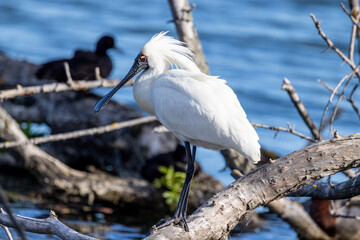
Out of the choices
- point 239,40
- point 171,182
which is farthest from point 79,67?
point 239,40

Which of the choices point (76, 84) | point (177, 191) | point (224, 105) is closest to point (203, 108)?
point (224, 105)

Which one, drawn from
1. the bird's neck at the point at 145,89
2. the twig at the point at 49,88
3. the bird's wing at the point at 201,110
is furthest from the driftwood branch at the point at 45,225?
the twig at the point at 49,88

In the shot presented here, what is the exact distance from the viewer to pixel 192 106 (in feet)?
17.3

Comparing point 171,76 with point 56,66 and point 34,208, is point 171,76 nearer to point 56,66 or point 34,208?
point 34,208

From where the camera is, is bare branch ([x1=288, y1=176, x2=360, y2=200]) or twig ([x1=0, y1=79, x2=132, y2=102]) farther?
twig ([x1=0, y1=79, x2=132, y2=102])

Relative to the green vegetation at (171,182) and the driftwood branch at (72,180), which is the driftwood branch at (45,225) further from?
the green vegetation at (171,182)

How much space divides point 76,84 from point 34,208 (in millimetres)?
2237

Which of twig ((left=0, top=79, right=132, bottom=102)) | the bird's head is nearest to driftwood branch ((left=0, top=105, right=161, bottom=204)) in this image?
twig ((left=0, top=79, right=132, bottom=102))

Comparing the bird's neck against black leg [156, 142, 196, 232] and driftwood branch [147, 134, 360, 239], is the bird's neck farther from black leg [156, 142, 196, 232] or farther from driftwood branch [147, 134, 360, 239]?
driftwood branch [147, 134, 360, 239]

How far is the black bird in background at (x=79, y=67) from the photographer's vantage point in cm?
897

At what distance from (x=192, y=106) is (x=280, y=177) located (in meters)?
0.98

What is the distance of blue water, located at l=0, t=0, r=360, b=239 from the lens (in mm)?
13430

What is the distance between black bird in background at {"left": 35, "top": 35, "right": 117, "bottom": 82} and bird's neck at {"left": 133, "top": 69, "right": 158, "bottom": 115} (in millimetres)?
3254

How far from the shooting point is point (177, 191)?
8469mm
